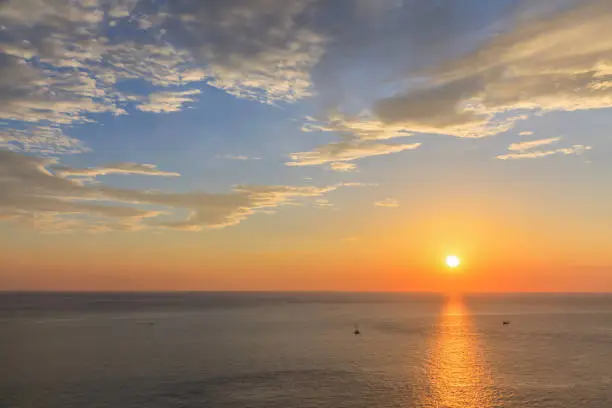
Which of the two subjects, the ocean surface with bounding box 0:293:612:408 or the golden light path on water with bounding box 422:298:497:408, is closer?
the ocean surface with bounding box 0:293:612:408

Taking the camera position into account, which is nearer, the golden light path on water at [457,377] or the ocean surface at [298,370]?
the ocean surface at [298,370]

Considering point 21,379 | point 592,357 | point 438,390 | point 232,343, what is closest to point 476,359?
point 592,357

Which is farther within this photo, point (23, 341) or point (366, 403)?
point (23, 341)

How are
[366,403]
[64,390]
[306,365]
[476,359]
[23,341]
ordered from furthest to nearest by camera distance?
[23,341], [476,359], [306,365], [64,390], [366,403]

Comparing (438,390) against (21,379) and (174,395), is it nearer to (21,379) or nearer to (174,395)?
(174,395)

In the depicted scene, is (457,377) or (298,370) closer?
(457,377)

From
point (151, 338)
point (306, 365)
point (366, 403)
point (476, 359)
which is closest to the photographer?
point (366, 403)

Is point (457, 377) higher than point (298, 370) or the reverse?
the reverse
